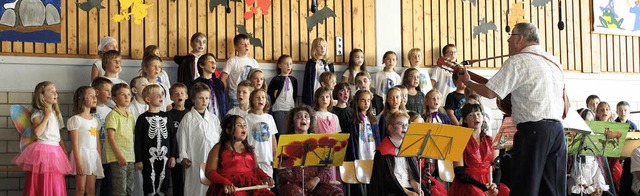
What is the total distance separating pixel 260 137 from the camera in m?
9.60

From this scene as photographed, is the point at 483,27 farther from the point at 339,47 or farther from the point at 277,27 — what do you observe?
the point at 277,27

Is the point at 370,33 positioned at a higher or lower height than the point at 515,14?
lower

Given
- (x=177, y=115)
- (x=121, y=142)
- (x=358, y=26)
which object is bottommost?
(x=121, y=142)

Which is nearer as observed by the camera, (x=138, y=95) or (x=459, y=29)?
(x=138, y=95)

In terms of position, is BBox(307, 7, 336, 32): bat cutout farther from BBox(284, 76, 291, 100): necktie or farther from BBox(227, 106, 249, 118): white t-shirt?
BBox(227, 106, 249, 118): white t-shirt

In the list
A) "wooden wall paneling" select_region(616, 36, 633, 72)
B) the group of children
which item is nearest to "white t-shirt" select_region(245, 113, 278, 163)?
the group of children

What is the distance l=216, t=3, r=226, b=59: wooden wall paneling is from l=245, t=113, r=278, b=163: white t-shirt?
2.18 metres

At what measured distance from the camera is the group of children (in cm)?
916

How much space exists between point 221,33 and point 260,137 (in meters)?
2.58

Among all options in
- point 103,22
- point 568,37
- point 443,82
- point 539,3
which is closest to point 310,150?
point 103,22

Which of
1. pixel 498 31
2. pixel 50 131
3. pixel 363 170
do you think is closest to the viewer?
pixel 50 131

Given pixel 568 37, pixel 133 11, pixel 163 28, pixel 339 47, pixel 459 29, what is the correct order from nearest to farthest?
pixel 133 11 < pixel 163 28 < pixel 339 47 < pixel 459 29 < pixel 568 37

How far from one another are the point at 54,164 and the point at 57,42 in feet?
7.17

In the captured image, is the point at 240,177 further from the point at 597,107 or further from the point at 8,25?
the point at 597,107
